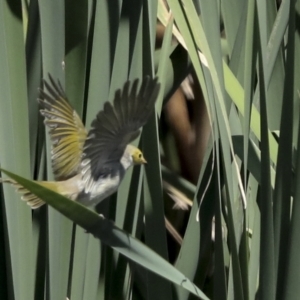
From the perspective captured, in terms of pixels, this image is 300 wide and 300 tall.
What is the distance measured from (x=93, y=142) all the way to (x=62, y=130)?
0.19 ft

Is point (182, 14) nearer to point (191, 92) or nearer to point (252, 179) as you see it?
point (252, 179)

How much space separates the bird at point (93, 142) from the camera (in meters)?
0.58

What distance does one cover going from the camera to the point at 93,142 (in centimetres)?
66

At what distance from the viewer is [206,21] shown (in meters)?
0.69

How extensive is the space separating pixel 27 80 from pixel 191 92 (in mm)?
535

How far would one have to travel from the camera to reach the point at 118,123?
0.61 meters

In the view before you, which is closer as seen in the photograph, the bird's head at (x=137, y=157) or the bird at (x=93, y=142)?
the bird at (x=93, y=142)

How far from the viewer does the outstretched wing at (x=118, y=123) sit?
556 mm

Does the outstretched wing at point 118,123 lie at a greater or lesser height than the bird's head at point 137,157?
greater

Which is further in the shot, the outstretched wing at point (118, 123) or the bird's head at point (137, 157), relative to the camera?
the bird's head at point (137, 157)

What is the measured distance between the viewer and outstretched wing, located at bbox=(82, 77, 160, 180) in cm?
56

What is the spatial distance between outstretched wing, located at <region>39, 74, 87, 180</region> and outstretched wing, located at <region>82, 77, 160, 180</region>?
0.06 ft

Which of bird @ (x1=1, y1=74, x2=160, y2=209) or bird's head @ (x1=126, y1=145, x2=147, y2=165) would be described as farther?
bird's head @ (x1=126, y1=145, x2=147, y2=165)

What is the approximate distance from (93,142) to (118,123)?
6 cm
